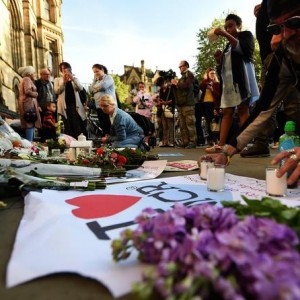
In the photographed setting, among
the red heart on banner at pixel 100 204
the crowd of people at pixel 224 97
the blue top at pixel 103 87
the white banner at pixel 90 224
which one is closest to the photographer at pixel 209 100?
the crowd of people at pixel 224 97

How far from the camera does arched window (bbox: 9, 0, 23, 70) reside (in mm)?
16156

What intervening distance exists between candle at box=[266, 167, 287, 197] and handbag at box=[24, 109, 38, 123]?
4.99 metres

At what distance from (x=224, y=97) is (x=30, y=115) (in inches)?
144

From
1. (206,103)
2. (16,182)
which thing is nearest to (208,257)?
(16,182)

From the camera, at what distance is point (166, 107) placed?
26.7ft

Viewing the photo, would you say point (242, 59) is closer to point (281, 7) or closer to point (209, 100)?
point (281, 7)

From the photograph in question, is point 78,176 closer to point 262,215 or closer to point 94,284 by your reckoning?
point 94,284

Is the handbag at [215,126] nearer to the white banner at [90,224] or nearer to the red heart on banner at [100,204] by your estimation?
the white banner at [90,224]

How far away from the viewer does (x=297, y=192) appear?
162 cm

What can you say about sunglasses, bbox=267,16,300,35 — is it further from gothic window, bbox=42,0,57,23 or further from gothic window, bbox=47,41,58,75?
gothic window, bbox=42,0,57,23

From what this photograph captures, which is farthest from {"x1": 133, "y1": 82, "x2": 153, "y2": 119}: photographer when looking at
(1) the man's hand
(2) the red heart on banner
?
(2) the red heart on banner

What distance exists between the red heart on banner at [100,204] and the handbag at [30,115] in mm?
4490

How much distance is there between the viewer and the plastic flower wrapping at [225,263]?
0.46 meters

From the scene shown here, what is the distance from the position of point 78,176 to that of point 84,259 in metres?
1.44
